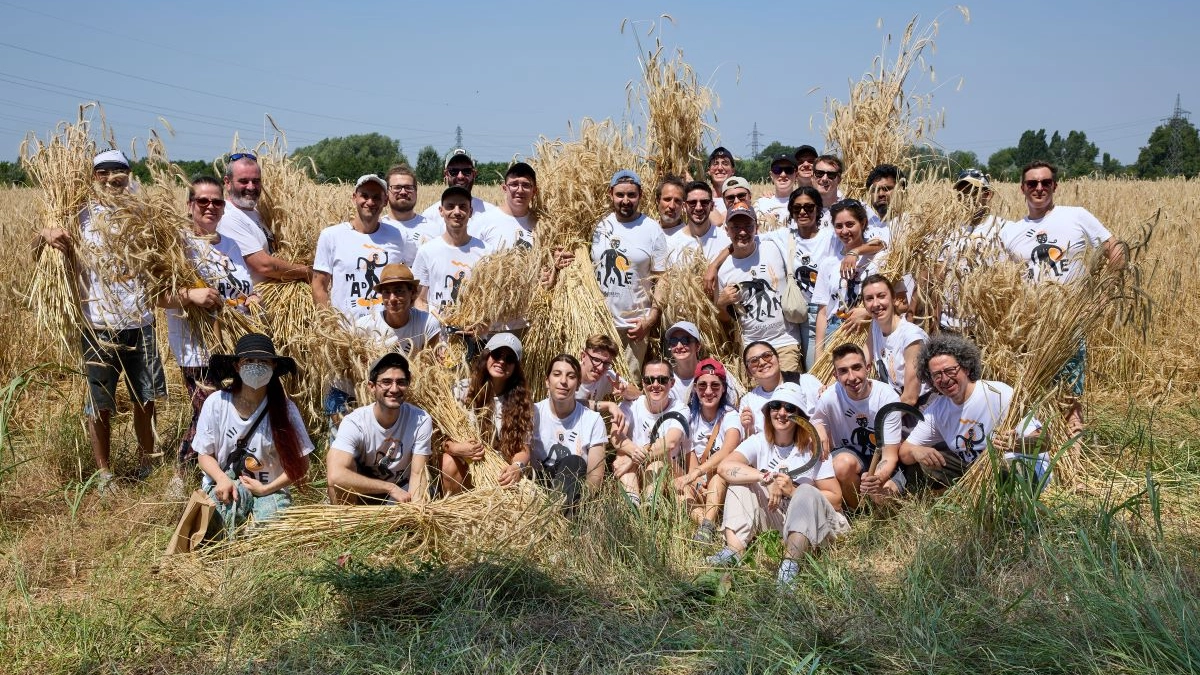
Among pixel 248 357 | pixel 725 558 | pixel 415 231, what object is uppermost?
pixel 415 231

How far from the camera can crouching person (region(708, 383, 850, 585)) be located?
13.2ft

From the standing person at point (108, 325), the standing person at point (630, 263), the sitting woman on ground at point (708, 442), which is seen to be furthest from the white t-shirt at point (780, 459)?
the standing person at point (108, 325)

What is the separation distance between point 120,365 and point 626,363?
2732mm

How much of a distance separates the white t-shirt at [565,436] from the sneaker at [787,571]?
3.81 ft

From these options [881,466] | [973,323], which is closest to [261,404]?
[881,466]

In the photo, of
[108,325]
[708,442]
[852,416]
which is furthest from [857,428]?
[108,325]

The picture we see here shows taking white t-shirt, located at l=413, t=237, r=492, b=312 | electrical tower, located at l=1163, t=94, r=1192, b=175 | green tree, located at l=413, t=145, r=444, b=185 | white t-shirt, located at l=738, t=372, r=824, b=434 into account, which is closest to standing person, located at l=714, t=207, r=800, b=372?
white t-shirt, located at l=738, t=372, r=824, b=434

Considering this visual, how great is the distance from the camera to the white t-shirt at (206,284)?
495 cm

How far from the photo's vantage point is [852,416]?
4656 millimetres

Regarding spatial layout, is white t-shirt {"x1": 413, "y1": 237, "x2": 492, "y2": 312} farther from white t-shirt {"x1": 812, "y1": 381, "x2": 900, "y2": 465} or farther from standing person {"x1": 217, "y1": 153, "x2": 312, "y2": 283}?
white t-shirt {"x1": 812, "y1": 381, "x2": 900, "y2": 465}

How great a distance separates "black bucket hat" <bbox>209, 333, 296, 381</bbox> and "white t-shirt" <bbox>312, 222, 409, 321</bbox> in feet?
1.79

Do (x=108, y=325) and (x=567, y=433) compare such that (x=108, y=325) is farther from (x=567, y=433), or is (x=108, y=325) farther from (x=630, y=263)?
(x=630, y=263)

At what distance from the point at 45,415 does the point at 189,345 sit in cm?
176

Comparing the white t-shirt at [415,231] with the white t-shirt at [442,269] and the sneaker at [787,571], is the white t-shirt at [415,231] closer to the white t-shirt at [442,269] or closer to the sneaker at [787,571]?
the white t-shirt at [442,269]
